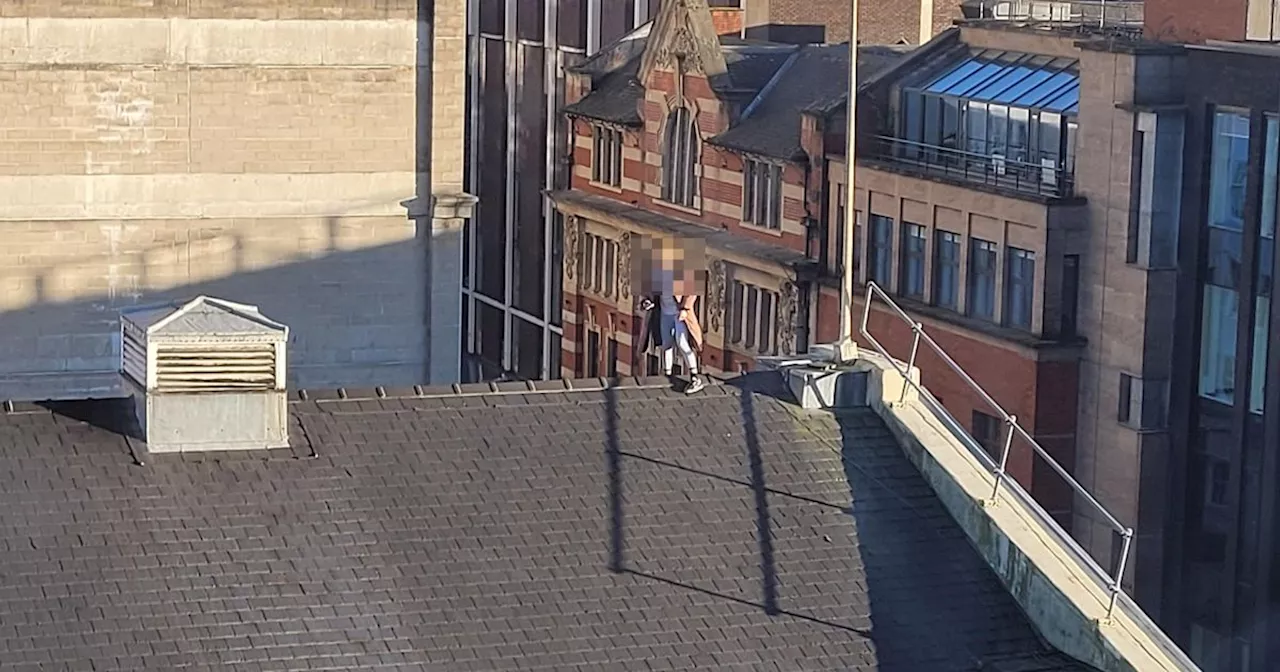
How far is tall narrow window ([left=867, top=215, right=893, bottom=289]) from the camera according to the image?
59.0 meters

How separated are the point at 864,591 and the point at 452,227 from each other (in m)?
18.5

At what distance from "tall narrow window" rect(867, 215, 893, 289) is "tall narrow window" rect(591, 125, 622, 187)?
1418 centimetres

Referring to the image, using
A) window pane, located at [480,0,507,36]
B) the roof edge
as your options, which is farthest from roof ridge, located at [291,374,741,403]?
window pane, located at [480,0,507,36]

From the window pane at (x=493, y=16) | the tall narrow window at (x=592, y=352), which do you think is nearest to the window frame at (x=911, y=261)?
the tall narrow window at (x=592, y=352)

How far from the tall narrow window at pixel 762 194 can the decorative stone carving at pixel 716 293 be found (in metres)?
1.39

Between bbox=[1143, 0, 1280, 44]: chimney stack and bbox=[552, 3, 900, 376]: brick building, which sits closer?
bbox=[1143, 0, 1280, 44]: chimney stack

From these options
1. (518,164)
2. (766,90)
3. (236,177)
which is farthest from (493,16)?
(236,177)

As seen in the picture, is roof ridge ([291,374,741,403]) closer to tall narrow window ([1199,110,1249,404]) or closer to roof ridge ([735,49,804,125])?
tall narrow window ([1199,110,1249,404])

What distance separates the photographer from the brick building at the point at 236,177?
3709cm

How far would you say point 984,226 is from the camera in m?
54.8

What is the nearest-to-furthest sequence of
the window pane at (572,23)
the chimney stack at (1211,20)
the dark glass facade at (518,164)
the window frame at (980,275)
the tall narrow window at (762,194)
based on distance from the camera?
the chimney stack at (1211,20)
the window frame at (980,275)
the tall narrow window at (762,194)
the window pane at (572,23)
the dark glass facade at (518,164)

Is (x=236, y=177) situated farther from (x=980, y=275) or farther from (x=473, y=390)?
(x=980, y=275)

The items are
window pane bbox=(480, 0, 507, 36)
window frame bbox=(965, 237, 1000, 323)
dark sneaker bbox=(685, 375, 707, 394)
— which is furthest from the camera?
window pane bbox=(480, 0, 507, 36)

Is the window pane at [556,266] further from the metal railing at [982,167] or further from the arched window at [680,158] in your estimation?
the metal railing at [982,167]
